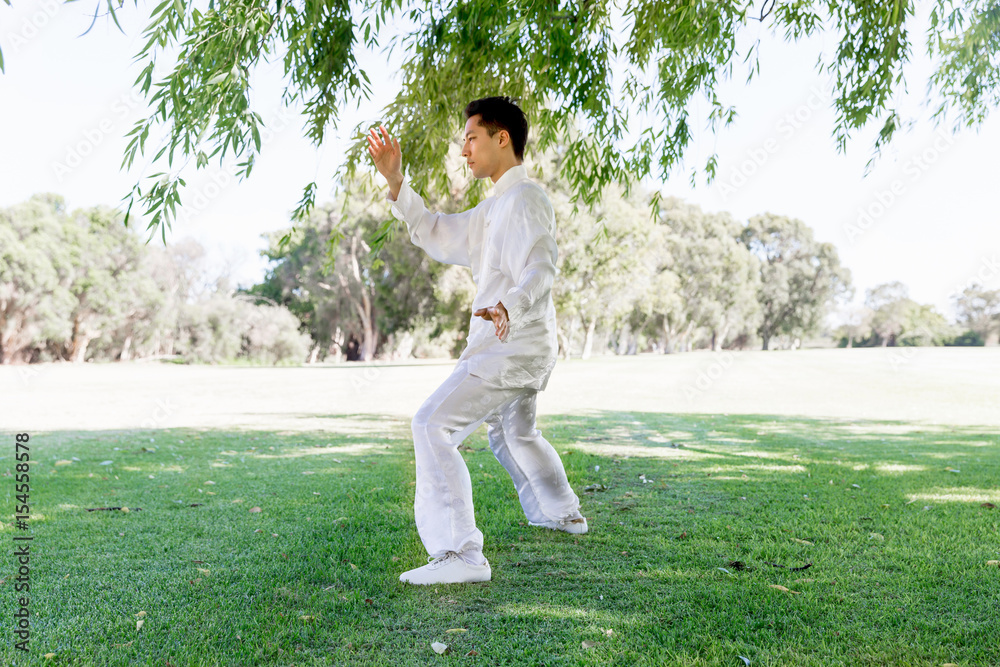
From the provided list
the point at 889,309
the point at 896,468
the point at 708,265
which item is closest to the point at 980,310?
the point at 889,309

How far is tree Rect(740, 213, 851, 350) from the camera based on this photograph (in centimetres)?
5734

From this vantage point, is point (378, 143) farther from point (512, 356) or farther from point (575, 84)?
point (575, 84)

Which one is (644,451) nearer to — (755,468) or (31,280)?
(755,468)

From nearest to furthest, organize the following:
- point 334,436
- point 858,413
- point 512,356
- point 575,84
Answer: point 512,356
point 575,84
point 334,436
point 858,413

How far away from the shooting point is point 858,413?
13078 mm

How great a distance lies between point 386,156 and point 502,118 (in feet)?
2.09

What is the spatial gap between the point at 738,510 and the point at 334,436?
227 inches

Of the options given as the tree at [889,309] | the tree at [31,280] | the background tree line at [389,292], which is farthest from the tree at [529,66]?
the tree at [889,309]

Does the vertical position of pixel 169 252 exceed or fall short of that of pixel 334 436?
it exceeds it

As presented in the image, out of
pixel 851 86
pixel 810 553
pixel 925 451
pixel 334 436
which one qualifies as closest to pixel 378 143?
pixel 810 553

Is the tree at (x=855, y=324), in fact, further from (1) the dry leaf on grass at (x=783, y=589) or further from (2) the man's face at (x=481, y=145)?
(2) the man's face at (x=481, y=145)

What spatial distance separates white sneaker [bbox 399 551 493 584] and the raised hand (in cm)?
194

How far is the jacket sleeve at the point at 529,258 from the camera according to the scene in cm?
307

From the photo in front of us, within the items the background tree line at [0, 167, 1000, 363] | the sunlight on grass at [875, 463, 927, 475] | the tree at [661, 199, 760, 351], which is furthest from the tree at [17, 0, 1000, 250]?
the tree at [661, 199, 760, 351]
